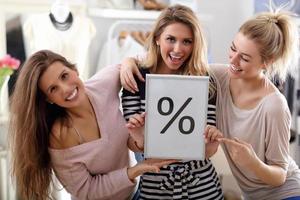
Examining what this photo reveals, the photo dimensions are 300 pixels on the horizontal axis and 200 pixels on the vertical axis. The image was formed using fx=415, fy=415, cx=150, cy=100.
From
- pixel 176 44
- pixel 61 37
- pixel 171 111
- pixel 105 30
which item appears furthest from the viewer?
pixel 105 30

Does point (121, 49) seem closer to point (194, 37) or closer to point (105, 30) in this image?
point (105, 30)

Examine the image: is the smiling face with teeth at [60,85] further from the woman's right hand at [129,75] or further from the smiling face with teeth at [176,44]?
the smiling face with teeth at [176,44]

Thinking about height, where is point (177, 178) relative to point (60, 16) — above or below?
below

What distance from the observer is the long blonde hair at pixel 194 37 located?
109cm

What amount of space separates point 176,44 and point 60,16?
0.93 metres

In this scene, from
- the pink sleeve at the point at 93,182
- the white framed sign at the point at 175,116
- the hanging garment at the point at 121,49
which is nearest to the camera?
the white framed sign at the point at 175,116

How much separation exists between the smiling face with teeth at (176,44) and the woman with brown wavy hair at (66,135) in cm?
20

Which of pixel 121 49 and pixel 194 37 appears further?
pixel 121 49

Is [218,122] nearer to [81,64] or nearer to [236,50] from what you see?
[236,50]

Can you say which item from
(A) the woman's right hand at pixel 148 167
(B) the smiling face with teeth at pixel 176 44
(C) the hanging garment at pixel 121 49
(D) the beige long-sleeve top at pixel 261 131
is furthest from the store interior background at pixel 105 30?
(B) the smiling face with teeth at pixel 176 44

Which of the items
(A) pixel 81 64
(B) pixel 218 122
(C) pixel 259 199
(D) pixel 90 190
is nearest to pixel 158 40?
(B) pixel 218 122

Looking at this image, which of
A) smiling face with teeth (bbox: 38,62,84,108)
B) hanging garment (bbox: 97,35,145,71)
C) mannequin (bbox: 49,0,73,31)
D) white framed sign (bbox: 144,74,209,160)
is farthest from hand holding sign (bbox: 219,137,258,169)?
mannequin (bbox: 49,0,73,31)

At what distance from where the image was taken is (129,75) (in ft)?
3.71

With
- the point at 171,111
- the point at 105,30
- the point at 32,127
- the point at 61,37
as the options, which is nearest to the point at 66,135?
the point at 32,127
